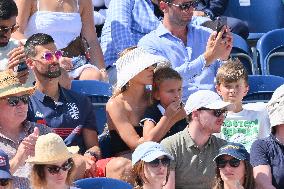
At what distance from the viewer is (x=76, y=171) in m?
6.38

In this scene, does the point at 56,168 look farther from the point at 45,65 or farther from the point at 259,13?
the point at 259,13

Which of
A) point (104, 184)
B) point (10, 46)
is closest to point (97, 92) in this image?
point (10, 46)

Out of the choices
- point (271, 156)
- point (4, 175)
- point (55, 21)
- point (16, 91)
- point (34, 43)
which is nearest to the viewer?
point (4, 175)

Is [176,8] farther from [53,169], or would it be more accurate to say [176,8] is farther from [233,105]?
[53,169]

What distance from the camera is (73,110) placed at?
269 inches

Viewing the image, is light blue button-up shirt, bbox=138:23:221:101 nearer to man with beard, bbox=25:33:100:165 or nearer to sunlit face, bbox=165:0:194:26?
sunlit face, bbox=165:0:194:26

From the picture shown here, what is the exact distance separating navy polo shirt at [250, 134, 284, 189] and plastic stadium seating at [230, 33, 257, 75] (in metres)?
2.57

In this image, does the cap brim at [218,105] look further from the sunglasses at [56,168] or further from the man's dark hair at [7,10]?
the man's dark hair at [7,10]

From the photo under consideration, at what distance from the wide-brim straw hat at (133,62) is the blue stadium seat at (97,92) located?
18.4 inches

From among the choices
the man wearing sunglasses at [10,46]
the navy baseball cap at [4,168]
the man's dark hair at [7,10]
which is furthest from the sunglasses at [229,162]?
the man's dark hair at [7,10]

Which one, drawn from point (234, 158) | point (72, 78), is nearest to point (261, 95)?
point (72, 78)

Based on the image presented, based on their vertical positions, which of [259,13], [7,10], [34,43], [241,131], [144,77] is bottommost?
[241,131]

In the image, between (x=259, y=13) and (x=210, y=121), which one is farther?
(x=259, y=13)

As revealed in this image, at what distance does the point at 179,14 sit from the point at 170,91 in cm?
107
